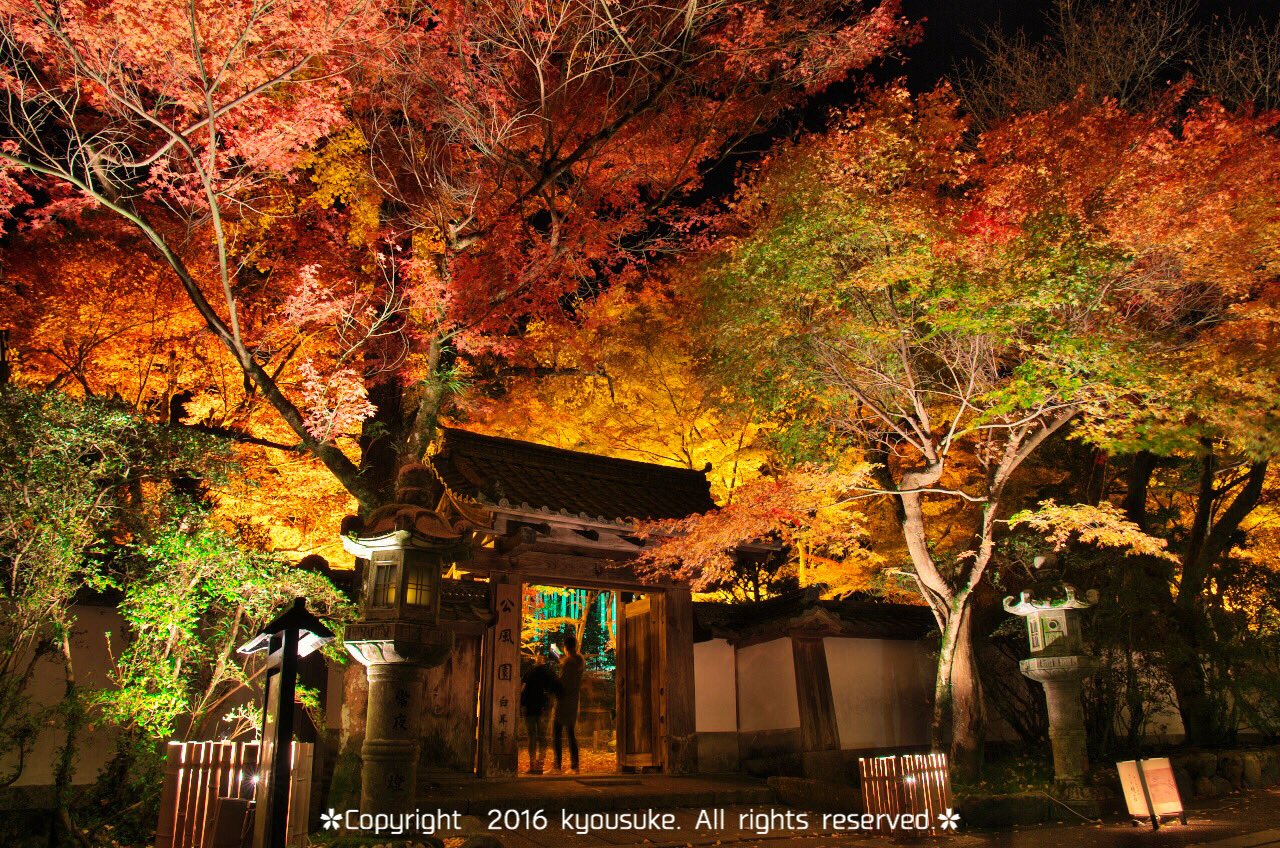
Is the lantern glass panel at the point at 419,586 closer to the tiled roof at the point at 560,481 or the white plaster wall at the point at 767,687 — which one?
the tiled roof at the point at 560,481

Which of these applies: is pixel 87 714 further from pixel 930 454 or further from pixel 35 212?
pixel 930 454

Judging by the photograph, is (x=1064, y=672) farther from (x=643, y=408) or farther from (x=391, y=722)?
(x=643, y=408)

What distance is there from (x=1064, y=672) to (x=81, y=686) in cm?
1221

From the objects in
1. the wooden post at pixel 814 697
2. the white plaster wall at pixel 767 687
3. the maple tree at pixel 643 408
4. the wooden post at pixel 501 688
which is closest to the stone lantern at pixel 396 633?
the wooden post at pixel 501 688

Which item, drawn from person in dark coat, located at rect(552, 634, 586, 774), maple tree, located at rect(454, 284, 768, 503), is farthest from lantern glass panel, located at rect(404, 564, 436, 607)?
maple tree, located at rect(454, 284, 768, 503)

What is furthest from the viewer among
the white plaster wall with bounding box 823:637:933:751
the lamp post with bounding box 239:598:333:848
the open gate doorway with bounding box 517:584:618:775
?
the open gate doorway with bounding box 517:584:618:775

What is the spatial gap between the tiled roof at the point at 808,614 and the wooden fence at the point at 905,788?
478 cm

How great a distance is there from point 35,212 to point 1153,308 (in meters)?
17.1

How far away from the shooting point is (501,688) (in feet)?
40.8

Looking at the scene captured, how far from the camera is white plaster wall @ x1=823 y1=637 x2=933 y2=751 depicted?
15.2m

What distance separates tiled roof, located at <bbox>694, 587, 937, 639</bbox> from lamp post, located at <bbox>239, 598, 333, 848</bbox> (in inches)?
346

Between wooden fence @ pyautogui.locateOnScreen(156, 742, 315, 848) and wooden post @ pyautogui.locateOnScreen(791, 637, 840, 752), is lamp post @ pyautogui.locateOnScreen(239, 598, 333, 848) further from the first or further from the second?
wooden post @ pyautogui.locateOnScreen(791, 637, 840, 752)

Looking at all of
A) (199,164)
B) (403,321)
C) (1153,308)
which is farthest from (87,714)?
(1153,308)

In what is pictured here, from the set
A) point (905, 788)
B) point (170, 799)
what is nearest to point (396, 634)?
point (170, 799)
